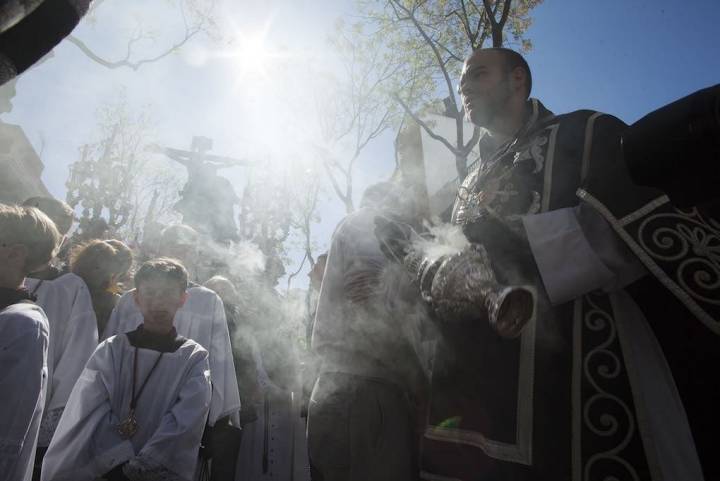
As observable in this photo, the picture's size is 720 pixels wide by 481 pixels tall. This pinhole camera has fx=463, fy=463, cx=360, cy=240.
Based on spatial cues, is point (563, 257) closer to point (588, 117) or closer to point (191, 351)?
point (588, 117)

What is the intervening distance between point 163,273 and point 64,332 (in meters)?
0.96

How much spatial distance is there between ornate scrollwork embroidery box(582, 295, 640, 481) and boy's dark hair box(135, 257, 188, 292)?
2.77 meters

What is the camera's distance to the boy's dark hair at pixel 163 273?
3387mm

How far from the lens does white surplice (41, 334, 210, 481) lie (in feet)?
8.38

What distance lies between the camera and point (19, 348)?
7.49ft

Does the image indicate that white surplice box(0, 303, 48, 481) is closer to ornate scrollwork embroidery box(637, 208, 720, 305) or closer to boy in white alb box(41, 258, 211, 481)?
boy in white alb box(41, 258, 211, 481)

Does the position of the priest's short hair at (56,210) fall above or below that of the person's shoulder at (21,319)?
above

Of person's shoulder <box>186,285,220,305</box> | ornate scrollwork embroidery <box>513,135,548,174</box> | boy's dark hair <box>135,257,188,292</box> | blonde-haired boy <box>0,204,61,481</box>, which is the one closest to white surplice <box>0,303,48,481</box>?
blonde-haired boy <box>0,204,61,481</box>

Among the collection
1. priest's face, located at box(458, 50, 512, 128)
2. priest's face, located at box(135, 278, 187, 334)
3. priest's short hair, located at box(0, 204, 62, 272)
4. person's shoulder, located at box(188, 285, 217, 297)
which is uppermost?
priest's face, located at box(458, 50, 512, 128)

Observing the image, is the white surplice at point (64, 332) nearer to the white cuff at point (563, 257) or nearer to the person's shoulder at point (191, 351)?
the person's shoulder at point (191, 351)

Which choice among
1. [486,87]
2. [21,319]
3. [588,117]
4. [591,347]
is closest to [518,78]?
[486,87]

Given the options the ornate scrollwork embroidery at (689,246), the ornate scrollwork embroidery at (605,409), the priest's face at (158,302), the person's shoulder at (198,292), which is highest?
the person's shoulder at (198,292)

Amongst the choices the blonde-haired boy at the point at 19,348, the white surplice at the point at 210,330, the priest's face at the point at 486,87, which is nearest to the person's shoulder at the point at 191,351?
the white surplice at the point at 210,330

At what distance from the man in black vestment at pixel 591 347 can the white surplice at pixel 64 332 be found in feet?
9.18
